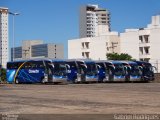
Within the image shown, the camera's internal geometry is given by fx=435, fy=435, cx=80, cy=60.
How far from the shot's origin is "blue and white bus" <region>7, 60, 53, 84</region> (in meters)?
51.1

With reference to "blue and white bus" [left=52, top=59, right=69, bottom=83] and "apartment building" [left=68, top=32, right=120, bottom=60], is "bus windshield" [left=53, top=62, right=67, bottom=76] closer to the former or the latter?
"blue and white bus" [left=52, top=59, right=69, bottom=83]

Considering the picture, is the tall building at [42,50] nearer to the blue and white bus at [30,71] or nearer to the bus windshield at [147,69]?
the bus windshield at [147,69]

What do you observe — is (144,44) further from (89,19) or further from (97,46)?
(89,19)

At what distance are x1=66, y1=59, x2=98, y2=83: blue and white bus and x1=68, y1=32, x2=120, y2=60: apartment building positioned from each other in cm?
5437

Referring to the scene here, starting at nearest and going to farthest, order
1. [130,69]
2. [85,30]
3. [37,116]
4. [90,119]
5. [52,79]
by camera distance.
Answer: [90,119], [37,116], [52,79], [130,69], [85,30]

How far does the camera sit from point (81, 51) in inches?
4648

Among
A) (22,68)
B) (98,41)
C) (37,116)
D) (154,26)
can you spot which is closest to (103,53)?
(98,41)

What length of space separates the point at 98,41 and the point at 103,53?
3.56 m

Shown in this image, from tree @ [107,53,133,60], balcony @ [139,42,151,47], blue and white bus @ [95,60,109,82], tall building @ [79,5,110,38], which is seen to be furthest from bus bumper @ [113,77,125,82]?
tall building @ [79,5,110,38]

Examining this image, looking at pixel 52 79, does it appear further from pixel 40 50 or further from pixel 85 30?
pixel 85 30

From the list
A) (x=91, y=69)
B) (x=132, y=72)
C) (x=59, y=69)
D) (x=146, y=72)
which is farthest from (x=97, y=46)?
(x=59, y=69)

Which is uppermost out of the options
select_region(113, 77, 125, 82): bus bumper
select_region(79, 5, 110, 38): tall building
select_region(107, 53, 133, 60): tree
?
select_region(79, 5, 110, 38): tall building

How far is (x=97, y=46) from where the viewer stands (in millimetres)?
115188

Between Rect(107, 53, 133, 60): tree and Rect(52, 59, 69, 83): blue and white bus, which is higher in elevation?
Rect(107, 53, 133, 60): tree
